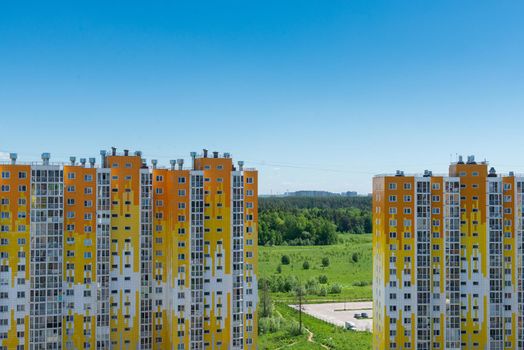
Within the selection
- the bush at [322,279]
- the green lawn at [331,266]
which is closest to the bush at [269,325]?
the green lawn at [331,266]

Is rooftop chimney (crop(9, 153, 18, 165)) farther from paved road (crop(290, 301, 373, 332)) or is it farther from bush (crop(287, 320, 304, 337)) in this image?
paved road (crop(290, 301, 373, 332))

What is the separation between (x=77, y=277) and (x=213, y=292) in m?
8.89

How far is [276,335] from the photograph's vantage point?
55562 mm

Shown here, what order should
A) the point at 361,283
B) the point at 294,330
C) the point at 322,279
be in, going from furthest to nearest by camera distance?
the point at 322,279
the point at 361,283
the point at 294,330

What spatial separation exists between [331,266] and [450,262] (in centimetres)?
5537

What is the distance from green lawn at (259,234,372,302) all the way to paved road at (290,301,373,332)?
289 centimetres

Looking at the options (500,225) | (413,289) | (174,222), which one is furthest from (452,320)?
(174,222)

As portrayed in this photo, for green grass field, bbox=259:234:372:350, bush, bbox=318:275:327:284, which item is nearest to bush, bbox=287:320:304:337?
green grass field, bbox=259:234:372:350

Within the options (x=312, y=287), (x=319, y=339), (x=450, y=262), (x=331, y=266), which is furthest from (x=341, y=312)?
(x=331, y=266)

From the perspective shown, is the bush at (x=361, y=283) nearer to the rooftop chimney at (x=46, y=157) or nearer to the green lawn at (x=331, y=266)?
the green lawn at (x=331, y=266)

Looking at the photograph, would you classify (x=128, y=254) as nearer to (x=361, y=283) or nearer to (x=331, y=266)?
(x=361, y=283)

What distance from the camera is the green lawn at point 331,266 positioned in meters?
75.7

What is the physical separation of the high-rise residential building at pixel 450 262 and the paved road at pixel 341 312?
18.8m

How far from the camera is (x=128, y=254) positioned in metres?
39.1
